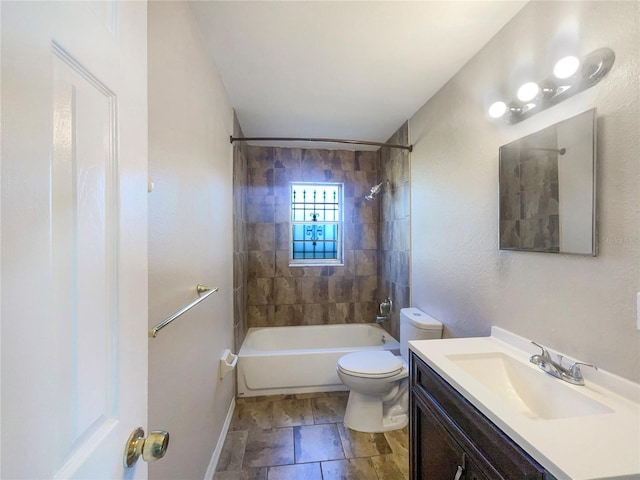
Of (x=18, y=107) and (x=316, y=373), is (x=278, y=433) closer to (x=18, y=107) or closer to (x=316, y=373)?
(x=316, y=373)

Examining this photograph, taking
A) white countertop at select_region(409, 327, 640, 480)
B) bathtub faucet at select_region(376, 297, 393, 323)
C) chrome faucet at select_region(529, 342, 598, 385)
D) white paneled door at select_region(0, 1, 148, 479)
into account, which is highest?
white paneled door at select_region(0, 1, 148, 479)

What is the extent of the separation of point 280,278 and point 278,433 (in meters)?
1.55

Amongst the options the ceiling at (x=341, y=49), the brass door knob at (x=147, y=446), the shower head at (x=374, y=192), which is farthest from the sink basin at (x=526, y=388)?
the shower head at (x=374, y=192)

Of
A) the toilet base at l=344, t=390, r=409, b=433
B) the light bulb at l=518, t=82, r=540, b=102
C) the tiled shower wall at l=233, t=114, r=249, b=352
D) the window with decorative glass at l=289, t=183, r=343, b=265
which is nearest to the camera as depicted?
the light bulb at l=518, t=82, r=540, b=102

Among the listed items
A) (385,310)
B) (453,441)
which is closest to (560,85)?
(453,441)

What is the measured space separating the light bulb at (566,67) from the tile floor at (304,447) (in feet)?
7.03

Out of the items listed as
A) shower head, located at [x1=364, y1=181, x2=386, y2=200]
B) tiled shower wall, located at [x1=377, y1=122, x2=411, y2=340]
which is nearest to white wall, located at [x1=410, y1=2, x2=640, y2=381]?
tiled shower wall, located at [x1=377, y1=122, x2=411, y2=340]

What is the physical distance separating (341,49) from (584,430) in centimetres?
188

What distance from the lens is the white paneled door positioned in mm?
317

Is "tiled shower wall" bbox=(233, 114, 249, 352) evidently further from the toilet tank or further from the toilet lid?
the toilet tank

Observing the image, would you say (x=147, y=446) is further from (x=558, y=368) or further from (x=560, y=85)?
(x=560, y=85)

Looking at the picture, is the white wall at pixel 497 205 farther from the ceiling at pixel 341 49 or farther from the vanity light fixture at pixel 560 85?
the ceiling at pixel 341 49

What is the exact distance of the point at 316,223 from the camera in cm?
342

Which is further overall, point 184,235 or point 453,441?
point 184,235
